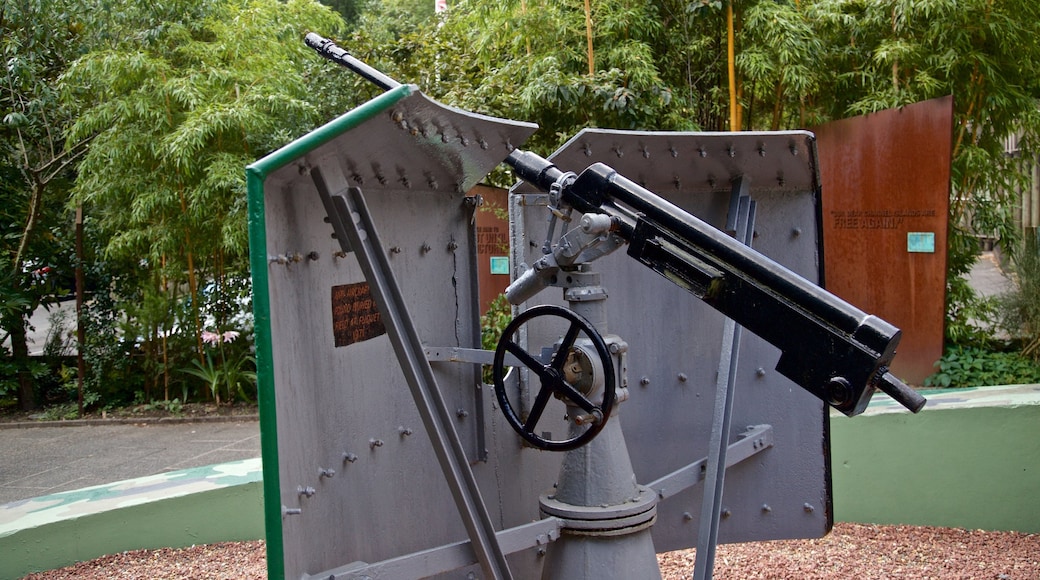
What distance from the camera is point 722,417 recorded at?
9.34 feet

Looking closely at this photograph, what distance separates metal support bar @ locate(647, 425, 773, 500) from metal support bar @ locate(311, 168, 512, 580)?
0.75m

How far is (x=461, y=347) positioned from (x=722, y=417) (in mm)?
808

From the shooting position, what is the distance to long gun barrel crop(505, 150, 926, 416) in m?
1.78

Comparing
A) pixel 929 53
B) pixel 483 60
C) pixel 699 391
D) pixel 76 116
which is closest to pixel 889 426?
pixel 699 391

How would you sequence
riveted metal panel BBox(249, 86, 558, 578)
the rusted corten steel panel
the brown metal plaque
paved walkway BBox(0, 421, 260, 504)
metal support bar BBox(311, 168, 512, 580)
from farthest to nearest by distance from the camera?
the brown metal plaque
the rusted corten steel panel
paved walkway BBox(0, 421, 260, 504)
metal support bar BBox(311, 168, 512, 580)
riveted metal panel BBox(249, 86, 558, 578)

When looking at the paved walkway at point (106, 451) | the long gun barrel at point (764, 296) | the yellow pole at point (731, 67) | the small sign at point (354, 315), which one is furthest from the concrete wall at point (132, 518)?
the yellow pole at point (731, 67)

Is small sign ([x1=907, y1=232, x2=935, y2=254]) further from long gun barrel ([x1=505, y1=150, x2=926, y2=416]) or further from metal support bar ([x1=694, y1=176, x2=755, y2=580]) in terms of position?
long gun barrel ([x1=505, y1=150, x2=926, y2=416])

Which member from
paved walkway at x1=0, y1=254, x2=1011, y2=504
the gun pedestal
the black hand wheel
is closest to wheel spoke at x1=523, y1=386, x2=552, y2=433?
the black hand wheel

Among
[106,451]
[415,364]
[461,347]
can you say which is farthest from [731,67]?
[415,364]

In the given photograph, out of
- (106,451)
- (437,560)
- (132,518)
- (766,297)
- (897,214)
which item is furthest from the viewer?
(897,214)

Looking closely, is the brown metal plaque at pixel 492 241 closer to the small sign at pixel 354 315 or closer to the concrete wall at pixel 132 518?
the concrete wall at pixel 132 518

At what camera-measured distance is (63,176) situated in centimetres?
853

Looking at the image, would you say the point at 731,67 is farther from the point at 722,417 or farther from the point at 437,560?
the point at 437,560

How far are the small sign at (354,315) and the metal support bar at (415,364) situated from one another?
94 mm
